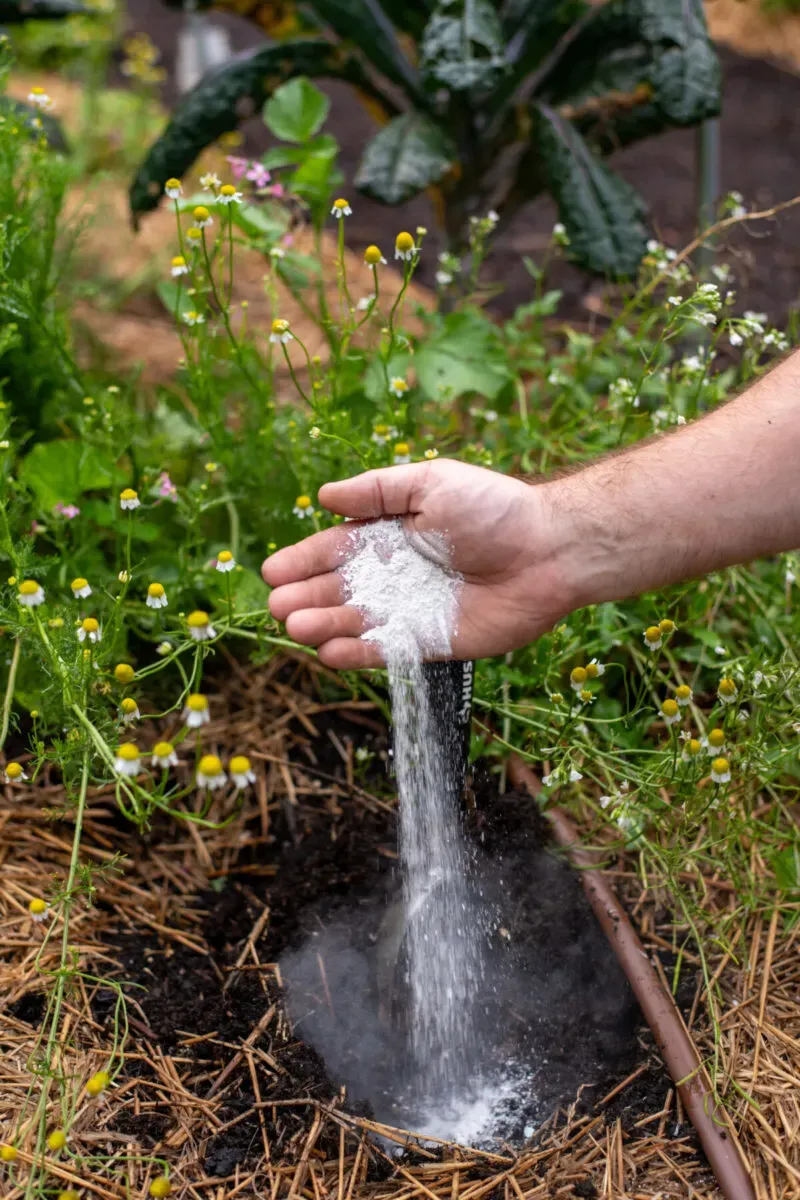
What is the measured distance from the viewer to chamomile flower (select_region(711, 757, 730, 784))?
1406 millimetres

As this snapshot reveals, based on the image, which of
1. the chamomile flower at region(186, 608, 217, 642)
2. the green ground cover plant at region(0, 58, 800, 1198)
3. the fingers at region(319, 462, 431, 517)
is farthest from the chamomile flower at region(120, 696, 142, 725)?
the fingers at region(319, 462, 431, 517)

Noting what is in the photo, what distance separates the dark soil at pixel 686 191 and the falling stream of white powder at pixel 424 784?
1912 millimetres

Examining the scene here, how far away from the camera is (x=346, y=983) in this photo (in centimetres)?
173

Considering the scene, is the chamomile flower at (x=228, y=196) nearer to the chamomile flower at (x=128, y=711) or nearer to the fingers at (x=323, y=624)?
the fingers at (x=323, y=624)

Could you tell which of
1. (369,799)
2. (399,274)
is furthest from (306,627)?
(399,274)

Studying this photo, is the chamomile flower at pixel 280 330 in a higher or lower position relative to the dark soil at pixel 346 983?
higher

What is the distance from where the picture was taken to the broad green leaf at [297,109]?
2.34 m

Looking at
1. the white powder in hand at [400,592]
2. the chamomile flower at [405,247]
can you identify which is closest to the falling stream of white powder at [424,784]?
the white powder in hand at [400,592]

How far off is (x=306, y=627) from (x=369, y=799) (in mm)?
480

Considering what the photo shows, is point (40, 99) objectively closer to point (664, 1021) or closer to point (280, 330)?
point (280, 330)

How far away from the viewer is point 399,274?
3.67 meters

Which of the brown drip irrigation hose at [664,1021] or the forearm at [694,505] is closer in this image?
the brown drip irrigation hose at [664,1021]

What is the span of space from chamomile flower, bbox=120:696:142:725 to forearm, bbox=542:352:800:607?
2.37 feet

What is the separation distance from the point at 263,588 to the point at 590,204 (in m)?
1.32
